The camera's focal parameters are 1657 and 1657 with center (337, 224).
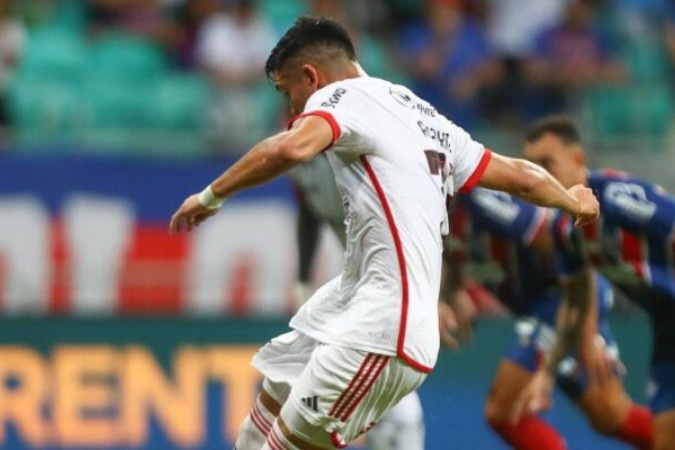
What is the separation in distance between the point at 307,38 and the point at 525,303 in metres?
3.19

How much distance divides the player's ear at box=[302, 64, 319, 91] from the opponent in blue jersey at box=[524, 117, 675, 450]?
2040 millimetres

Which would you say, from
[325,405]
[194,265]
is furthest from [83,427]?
[325,405]

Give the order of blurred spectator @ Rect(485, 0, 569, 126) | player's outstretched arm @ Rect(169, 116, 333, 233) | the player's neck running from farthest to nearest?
1. blurred spectator @ Rect(485, 0, 569, 126)
2. the player's neck
3. player's outstretched arm @ Rect(169, 116, 333, 233)

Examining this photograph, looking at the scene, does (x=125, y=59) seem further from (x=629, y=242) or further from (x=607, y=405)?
(x=629, y=242)

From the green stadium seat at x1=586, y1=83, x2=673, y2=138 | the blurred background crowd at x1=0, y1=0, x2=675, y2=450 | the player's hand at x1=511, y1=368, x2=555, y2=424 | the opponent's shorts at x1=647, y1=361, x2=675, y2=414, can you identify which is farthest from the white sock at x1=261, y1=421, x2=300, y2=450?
the green stadium seat at x1=586, y1=83, x2=673, y2=138

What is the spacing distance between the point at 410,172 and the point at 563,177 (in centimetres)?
216

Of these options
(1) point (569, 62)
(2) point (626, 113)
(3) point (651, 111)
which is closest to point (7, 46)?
(1) point (569, 62)

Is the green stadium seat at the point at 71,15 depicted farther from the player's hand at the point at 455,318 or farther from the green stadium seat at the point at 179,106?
the player's hand at the point at 455,318

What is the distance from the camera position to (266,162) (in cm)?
530

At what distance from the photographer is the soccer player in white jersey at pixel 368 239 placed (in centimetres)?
565

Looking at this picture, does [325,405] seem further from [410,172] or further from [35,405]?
[35,405]

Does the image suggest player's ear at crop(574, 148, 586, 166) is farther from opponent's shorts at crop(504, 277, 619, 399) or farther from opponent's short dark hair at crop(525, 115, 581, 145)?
opponent's shorts at crop(504, 277, 619, 399)

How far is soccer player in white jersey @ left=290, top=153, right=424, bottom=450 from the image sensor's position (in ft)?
23.6

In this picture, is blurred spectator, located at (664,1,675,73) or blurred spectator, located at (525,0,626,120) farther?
blurred spectator, located at (664,1,675,73)
